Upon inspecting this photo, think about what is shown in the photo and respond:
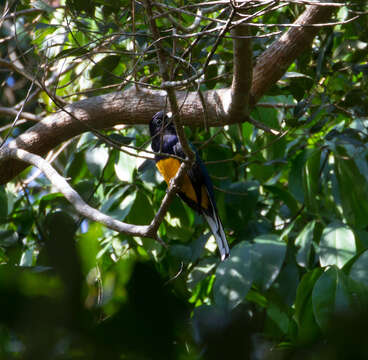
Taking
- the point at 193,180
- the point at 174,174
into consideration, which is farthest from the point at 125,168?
the point at 193,180

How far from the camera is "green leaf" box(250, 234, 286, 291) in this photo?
110 inches

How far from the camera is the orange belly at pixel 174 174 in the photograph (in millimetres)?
3840

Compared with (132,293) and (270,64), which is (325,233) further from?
(132,293)

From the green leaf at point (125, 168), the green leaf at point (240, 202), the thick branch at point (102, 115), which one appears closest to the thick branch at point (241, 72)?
the thick branch at point (102, 115)

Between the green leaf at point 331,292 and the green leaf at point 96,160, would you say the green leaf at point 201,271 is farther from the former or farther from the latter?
the green leaf at point 331,292

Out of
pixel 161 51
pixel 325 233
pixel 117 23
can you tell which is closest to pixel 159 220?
pixel 161 51

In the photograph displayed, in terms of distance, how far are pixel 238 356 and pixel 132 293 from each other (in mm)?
115

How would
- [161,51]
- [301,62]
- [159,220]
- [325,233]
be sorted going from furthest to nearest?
1. [301,62]
2. [325,233]
3. [159,220]
4. [161,51]

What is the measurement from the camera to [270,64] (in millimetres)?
3201

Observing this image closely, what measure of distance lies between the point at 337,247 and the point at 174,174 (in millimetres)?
1383

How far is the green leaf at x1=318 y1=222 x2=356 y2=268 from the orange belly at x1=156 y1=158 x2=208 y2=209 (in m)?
0.95

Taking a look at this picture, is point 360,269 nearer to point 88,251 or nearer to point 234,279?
point 234,279

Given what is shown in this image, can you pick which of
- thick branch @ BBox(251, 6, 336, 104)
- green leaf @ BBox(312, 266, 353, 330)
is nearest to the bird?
thick branch @ BBox(251, 6, 336, 104)

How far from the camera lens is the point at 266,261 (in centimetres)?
282
